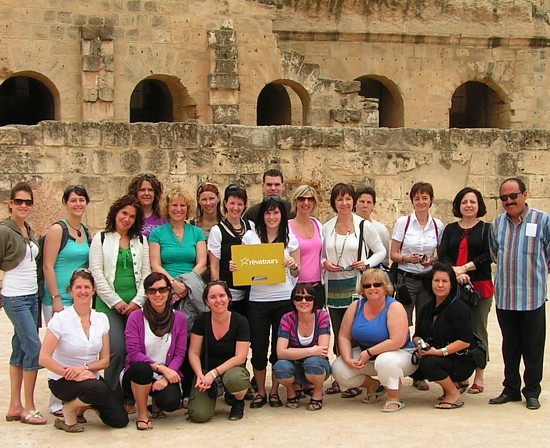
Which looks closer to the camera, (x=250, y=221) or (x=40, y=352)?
(x=40, y=352)

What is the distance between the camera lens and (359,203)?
26.1 ft

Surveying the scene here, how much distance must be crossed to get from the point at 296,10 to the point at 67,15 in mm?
6016

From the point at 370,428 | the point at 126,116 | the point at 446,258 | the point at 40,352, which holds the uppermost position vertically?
the point at 126,116

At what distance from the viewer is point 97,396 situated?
6.21m

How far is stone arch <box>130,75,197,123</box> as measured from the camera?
59.9ft

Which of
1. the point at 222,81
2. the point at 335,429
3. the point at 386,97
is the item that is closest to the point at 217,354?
the point at 335,429

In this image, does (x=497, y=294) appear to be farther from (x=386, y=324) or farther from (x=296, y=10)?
(x=296, y=10)

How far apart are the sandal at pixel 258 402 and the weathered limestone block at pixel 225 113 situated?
11.3m

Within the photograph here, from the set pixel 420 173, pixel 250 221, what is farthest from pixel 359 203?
pixel 420 173

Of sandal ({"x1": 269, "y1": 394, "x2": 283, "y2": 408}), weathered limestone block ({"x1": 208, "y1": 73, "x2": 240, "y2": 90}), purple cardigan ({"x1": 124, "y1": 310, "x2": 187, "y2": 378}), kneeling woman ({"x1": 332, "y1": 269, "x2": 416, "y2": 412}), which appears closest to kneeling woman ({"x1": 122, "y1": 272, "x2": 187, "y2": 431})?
purple cardigan ({"x1": 124, "y1": 310, "x2": 187, "y2": 378})

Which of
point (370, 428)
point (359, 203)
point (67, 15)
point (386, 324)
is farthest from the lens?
point (67, 15)

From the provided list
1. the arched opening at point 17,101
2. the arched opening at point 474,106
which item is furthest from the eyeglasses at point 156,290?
the arched opening at point 474,106

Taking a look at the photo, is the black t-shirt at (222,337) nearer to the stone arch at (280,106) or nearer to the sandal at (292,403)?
the sandal at (292,403)

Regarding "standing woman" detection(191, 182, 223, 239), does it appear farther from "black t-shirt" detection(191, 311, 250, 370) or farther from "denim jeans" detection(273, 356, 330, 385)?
"denim jeans" detection(273, 356, 330, 385)
